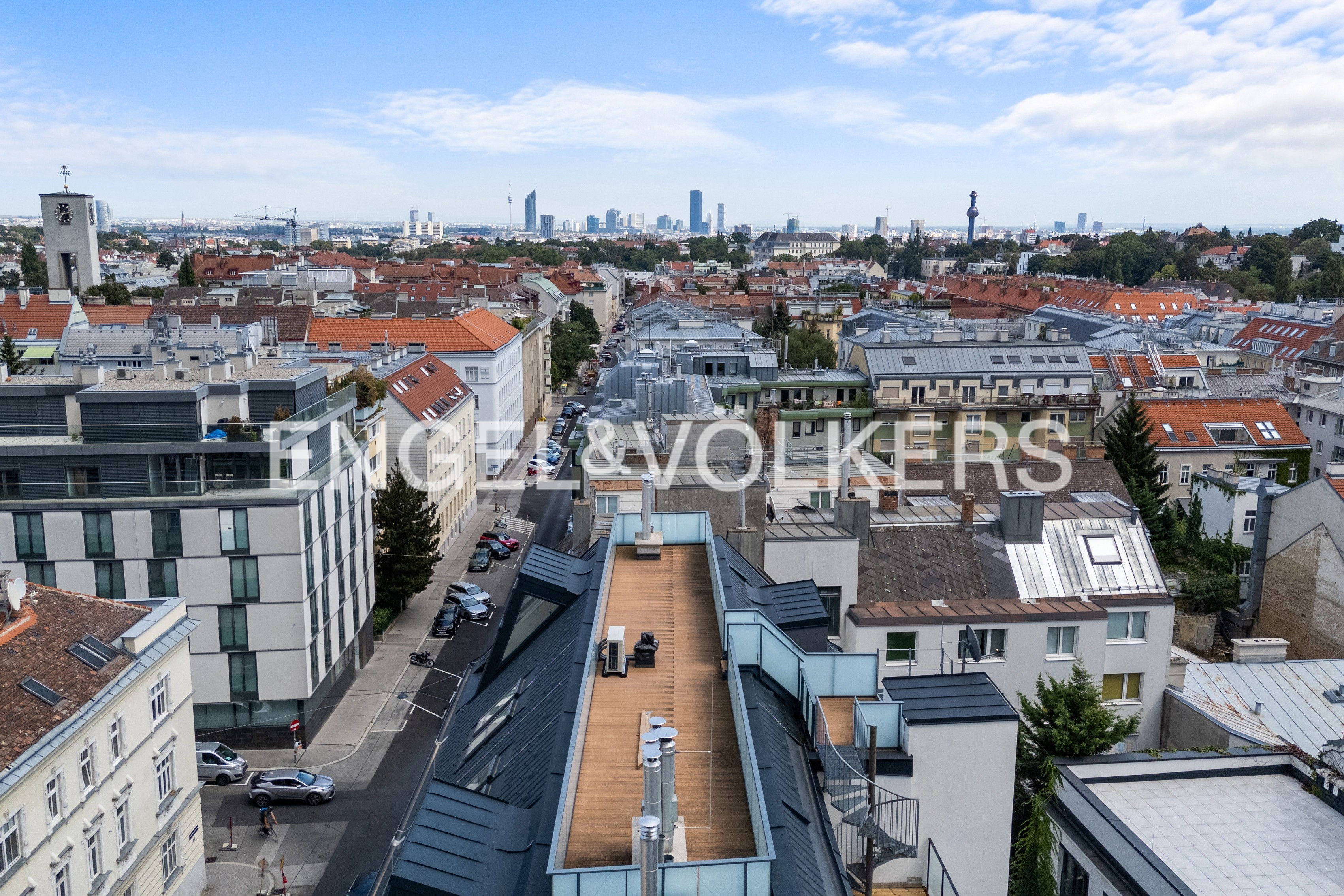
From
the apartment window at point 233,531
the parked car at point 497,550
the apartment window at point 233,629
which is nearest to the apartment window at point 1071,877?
the apartment window at point 233,531

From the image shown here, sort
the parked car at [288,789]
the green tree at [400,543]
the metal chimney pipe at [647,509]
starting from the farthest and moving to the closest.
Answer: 1. the green tree at [400,543]
2. the parked car at [288,789]
3. the metal chimney pipe at [647,509]

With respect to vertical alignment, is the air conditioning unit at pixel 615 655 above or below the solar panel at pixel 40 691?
above

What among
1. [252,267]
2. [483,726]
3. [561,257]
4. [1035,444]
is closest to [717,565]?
[483,726]

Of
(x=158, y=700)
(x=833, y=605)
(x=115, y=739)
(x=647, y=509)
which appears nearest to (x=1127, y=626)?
(x=833, y=605)

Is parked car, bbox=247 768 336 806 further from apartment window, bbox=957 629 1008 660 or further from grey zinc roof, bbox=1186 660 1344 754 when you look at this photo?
grey zinc roof, bbox=1186 660 1344 754

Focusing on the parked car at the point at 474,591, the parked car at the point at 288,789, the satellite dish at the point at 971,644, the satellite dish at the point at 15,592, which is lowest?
the parked car at the point at 288,789

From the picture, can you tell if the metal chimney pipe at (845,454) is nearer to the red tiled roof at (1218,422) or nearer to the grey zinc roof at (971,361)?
the grey zinc roof at (971,361)
